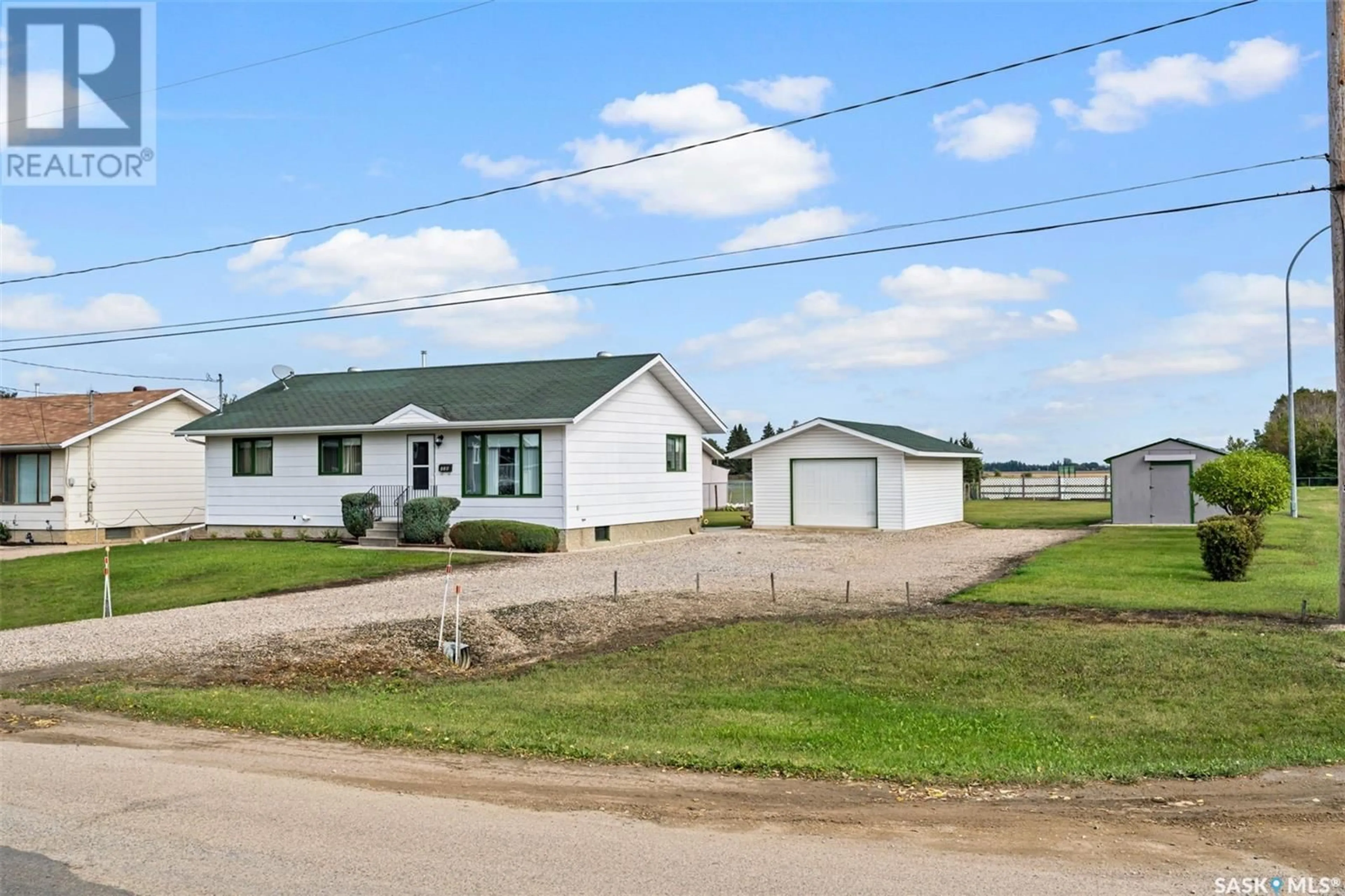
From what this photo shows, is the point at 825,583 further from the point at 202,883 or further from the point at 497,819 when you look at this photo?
the point at 202,883

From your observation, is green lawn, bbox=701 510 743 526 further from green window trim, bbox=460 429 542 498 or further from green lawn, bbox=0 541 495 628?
green lawn, bbox=0 541 495 628

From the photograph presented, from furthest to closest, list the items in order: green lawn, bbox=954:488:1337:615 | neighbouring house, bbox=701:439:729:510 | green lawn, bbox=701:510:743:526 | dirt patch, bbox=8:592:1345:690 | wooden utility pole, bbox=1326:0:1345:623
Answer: neighbouring house, bbox=701:439:729:510 < green lawn, bbox=701:510:743:526 < green lawn, bbox=954:488:1337:615 < wooden utility pole, bbox=1326:0:1345:623 < dirt patch, bbox=8:592:1345:690

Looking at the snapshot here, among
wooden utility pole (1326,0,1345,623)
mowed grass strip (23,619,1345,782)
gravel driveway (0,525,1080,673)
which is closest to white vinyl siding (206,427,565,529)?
gravel driveway (0,525,1080,673)

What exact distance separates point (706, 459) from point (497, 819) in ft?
154

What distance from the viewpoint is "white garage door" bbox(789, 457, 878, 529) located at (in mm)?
34594

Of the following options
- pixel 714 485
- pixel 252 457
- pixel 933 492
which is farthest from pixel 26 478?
pixel 714 485

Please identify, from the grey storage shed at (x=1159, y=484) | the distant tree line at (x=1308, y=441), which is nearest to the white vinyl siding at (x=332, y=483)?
the grey storage shed at (x=1159, y=484)

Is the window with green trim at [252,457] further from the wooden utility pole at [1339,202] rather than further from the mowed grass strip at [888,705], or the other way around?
the wooden utility pole at [1339,202]

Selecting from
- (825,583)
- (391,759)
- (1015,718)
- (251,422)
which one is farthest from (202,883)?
(251,422)

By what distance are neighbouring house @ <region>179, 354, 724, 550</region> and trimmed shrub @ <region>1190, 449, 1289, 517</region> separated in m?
14.4

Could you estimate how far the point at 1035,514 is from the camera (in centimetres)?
4716

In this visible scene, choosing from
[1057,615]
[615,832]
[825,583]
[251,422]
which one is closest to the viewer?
[615,832]

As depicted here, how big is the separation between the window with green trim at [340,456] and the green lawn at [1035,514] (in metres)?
21.5

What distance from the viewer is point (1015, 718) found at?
9516 mm
